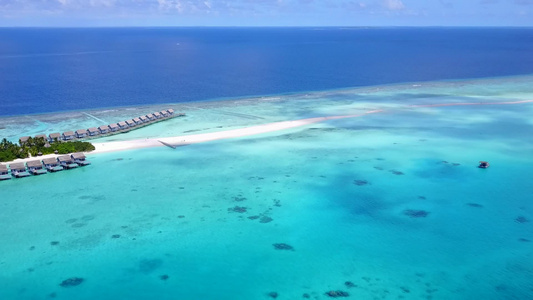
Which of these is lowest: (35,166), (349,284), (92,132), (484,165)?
(349,284)

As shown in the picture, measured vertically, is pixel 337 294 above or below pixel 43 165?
below

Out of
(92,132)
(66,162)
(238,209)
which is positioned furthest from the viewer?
(92,132)

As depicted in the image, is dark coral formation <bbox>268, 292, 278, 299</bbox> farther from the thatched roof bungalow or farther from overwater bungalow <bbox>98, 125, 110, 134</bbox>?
the thatched roof bungalow

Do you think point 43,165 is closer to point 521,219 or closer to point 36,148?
point 36,148

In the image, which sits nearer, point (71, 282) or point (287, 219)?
point (71, 282)

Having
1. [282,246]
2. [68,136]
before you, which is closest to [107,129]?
[68,136]

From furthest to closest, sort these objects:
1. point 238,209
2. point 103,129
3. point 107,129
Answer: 1. point 107,129
2. point 103,129
3. point 238,209

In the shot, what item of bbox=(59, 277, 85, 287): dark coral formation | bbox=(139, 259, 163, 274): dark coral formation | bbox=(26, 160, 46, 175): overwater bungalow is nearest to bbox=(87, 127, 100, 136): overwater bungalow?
bbox=(26, 160, 46, 175): overwater bungalow
